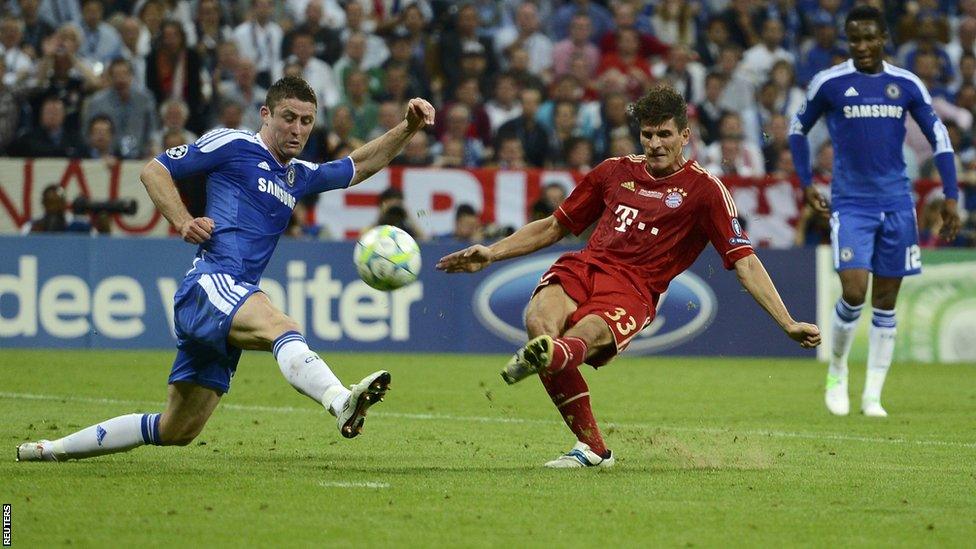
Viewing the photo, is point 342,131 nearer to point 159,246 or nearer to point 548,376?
point 159,246

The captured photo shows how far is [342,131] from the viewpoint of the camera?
18016 mm

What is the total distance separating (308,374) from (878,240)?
→ 5855 millimetres

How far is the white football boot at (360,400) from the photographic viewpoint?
6664mm

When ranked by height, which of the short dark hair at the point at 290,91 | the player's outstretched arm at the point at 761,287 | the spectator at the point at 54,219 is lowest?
the spectator at the point at 54,219

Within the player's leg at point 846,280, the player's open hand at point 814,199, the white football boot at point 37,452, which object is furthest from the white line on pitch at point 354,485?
the player's open hand at point 814,199

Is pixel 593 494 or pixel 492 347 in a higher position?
pixel 593 494

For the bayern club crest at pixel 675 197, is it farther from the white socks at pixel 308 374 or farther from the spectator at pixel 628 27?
the spectator at pixel 628 27

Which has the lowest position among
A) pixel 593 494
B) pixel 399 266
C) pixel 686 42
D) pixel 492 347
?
pixel 492 347

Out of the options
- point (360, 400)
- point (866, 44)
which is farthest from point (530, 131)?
point (360, 400)

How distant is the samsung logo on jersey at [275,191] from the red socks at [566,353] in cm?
155

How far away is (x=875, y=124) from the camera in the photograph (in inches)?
449

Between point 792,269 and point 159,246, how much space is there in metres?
6.81

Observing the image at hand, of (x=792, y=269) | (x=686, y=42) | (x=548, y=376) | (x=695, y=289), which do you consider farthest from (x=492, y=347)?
(x=548, y=376)

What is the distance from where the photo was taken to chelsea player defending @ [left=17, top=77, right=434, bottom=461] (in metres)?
7.28
